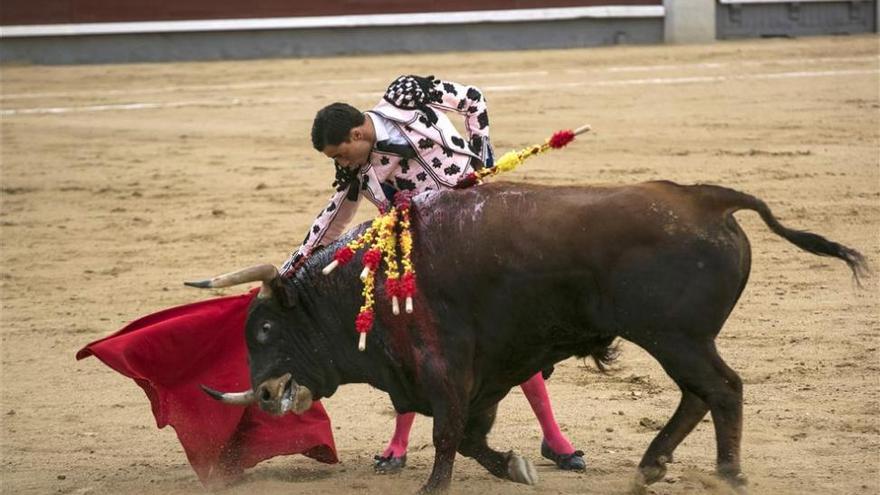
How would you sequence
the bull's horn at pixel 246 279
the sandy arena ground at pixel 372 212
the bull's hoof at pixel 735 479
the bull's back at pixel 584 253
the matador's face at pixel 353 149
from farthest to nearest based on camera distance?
the sandy arena ground at pixel 372 212
the matador's face at pixel 353 149
the bull's horn at pixel 246 279
the bull's hoof at pixel 735 479
the bull's back at pixel 584 253

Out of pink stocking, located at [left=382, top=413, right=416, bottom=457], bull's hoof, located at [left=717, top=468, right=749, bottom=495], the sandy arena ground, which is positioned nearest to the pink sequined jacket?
pink stocking, located at [left=382, top=413, right=416, bottom=457]

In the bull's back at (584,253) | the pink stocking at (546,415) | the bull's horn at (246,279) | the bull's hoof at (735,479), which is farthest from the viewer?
the pink stocking at (546,415)

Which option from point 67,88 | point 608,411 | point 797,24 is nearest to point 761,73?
point 797,24

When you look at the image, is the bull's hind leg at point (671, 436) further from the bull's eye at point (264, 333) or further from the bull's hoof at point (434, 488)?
the bull's eye at point (264, 333)

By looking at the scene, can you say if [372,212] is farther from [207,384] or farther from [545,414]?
[545,414]

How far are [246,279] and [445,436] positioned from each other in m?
0.63

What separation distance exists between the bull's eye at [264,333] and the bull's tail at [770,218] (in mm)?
1178

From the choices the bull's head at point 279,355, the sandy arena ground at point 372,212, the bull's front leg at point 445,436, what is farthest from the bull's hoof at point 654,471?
the bull's head at point 279,355

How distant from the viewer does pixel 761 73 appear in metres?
11.6

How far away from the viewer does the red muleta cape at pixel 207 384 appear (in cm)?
425

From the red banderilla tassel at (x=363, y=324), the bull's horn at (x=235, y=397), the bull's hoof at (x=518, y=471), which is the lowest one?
the bull's hoof at (x=518, y=471)

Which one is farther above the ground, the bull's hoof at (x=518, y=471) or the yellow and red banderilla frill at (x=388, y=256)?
the yellow and red banderilla frill at (x=388, y=256)

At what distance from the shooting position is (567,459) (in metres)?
4.18

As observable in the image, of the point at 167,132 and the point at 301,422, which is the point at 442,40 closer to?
the point at 167,132
